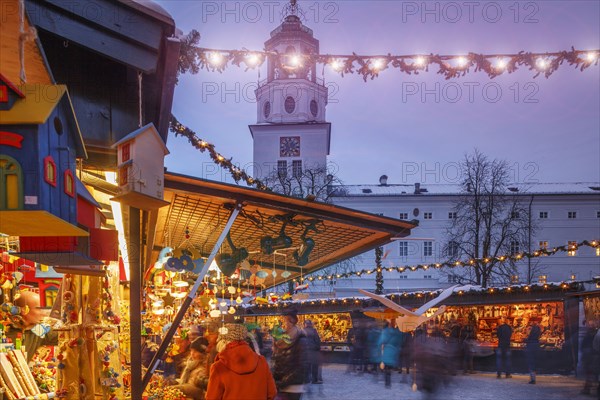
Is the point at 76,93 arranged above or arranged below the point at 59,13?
below

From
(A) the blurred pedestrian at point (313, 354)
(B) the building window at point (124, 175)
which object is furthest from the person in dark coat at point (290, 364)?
(A) the blurred pedestrian at point (313, 354)

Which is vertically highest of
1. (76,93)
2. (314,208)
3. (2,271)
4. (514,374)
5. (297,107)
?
(297,107)

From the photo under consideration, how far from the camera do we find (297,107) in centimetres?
6606

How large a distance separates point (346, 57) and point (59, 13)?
242 inches

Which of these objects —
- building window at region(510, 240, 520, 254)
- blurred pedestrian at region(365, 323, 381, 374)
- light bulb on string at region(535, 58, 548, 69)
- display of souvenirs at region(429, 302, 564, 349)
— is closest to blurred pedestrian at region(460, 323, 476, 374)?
display of souvenirs at region(429, 302, 564, 349)

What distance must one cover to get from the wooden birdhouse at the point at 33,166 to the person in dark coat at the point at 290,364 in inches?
239

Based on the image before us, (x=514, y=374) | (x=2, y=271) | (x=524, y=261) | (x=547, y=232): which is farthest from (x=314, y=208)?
(x=547, y=232)

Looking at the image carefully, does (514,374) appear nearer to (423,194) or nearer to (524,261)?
(524,261)

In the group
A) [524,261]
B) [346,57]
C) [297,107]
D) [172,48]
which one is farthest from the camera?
[297,107]

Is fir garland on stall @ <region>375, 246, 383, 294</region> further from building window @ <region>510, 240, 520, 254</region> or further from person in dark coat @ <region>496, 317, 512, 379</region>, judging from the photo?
building window @ <region>510, 240, 520, 254</region>

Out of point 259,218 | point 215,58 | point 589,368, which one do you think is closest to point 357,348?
point 589,368

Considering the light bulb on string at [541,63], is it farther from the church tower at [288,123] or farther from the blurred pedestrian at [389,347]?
the church tower at [288,123]

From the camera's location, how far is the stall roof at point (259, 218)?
25.9 feet

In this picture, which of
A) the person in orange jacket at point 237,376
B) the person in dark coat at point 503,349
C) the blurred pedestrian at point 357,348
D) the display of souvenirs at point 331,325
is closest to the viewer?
the person in orange jacket at point 237,376
